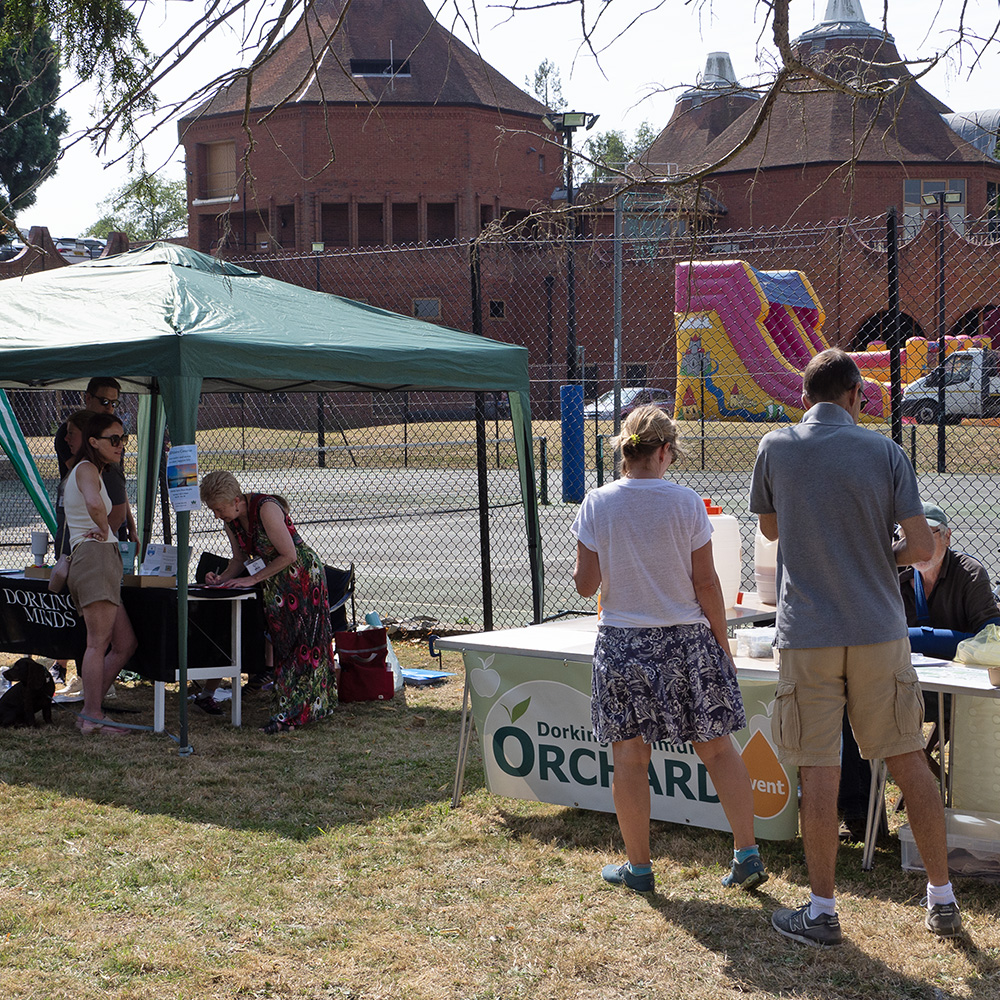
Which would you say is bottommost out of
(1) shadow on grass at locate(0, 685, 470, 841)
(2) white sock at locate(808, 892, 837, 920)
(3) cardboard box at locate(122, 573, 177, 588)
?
(1) shadow on grass at locate(0, 685, 470, 841)

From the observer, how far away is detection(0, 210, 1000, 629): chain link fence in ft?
32.3

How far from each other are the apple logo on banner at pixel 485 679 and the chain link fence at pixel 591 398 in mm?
1564

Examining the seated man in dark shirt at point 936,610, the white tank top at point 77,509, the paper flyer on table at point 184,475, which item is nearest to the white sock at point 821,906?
the seated man in dark shirt at point 936,610

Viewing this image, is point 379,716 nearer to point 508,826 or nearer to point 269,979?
point 508,826

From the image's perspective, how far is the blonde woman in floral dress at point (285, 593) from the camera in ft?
21.3

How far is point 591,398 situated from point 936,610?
35309mm

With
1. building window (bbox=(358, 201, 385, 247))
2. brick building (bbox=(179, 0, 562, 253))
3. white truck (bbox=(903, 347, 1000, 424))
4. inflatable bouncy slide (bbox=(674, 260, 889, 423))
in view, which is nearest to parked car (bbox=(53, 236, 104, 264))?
brick building (bbox=(179, 0, 562, 253))

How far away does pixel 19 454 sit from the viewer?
929 centimetres

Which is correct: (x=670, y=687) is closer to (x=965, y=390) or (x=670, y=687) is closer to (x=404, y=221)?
(x=965, y=390)

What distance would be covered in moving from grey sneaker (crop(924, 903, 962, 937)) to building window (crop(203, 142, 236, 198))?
45.6 m

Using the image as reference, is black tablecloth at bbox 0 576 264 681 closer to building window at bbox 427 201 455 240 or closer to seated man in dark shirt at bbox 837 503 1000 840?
seated man in dark shirt at bbox 837 503 1000 840

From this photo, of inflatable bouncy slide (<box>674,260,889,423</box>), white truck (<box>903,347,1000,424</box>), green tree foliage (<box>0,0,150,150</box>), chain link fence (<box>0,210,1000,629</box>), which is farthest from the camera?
inflatable bouncy slide (<box>674,260,889,423</box>)

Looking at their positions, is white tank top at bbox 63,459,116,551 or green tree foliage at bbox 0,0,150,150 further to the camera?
white tank top at bbox 63,459,116,551

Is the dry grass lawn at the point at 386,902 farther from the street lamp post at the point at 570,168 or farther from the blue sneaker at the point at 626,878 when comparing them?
the street lamp post at the point at 570,168
